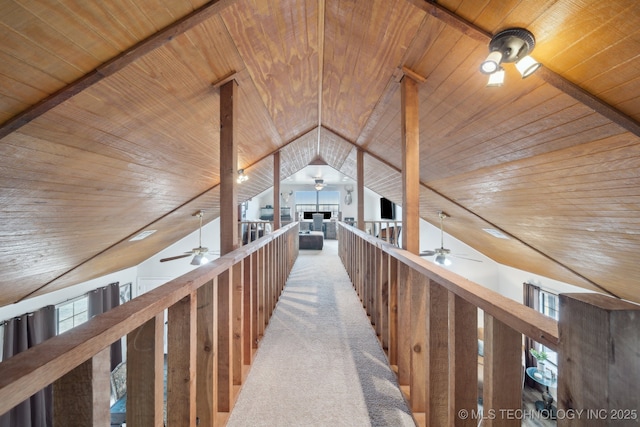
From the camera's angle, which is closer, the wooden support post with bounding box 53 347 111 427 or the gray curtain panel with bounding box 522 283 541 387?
the wooden support post with bounding box 53 347 111 427

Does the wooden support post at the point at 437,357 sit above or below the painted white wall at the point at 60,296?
above

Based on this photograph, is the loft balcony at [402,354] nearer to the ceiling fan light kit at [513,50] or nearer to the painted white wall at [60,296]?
the ceiling fan light kit at [513,50]

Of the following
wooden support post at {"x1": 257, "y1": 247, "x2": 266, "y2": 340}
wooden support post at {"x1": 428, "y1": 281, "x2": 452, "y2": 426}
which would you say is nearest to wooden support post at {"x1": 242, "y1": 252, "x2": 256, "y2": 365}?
wooden support post at {"x1": 257, "y1": 247, "x2": 266, "y2": 340}

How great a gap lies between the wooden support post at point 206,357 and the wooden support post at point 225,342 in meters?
0.22

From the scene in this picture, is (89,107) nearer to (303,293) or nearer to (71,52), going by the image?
(71,52)

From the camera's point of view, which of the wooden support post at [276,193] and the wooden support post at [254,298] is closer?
the wooden support post at [254,298]

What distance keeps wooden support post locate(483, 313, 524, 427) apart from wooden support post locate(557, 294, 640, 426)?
0.87 feet

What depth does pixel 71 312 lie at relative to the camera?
231 inches

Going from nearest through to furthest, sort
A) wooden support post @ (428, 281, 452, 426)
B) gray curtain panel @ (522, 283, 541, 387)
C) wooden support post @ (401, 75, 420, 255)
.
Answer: wooden support post @ (428, 281, 452, 426) → wooden support post @ (401, 75, 420, 255) → gray curtain panel @ (522, 283, 541, 387)

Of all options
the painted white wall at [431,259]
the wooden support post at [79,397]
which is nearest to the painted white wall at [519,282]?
the painted white wall at [431,259]

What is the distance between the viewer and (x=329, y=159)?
24.7ft

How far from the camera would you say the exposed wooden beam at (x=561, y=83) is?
1.56 meters

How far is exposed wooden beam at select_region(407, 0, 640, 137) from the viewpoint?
1562mm

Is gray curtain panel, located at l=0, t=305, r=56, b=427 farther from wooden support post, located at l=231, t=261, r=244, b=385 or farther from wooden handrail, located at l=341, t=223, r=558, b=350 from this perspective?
wooden handrail, located at l=341, t=223, r=558, b=350
